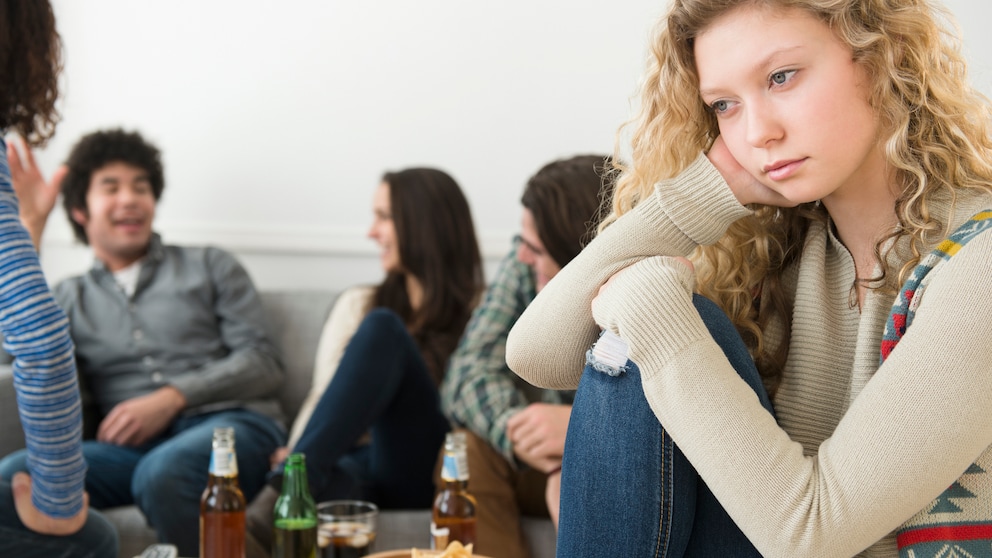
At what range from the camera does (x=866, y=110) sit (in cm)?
100

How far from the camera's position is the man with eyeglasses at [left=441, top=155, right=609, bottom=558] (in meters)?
1.78

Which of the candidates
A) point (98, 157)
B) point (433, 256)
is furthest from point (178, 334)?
point (433, 256)

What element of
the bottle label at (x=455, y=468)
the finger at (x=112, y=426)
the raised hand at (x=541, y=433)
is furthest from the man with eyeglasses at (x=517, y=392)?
the finger at (x=112, y=426)

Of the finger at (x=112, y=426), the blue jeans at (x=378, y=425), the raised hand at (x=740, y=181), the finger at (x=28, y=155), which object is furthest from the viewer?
the finger at (x=112, y=426)

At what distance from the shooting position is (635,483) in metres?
0.94

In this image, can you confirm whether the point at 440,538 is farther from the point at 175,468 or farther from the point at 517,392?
the point at 175,468

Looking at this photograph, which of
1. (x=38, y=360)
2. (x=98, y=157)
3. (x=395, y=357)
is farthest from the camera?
(x=98, y=157)

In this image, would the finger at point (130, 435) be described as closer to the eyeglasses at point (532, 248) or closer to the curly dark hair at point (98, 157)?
the curly dark hair at point (98, 157)

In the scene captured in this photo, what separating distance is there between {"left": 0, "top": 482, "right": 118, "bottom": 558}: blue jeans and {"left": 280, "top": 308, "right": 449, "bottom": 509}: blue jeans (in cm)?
34

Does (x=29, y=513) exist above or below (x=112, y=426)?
above

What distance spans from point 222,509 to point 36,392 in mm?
Answer: 342

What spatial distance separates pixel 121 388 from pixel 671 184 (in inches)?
69.9

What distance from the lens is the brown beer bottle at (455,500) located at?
61.1 inches

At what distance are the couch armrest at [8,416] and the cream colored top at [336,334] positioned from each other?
606 millimetres
